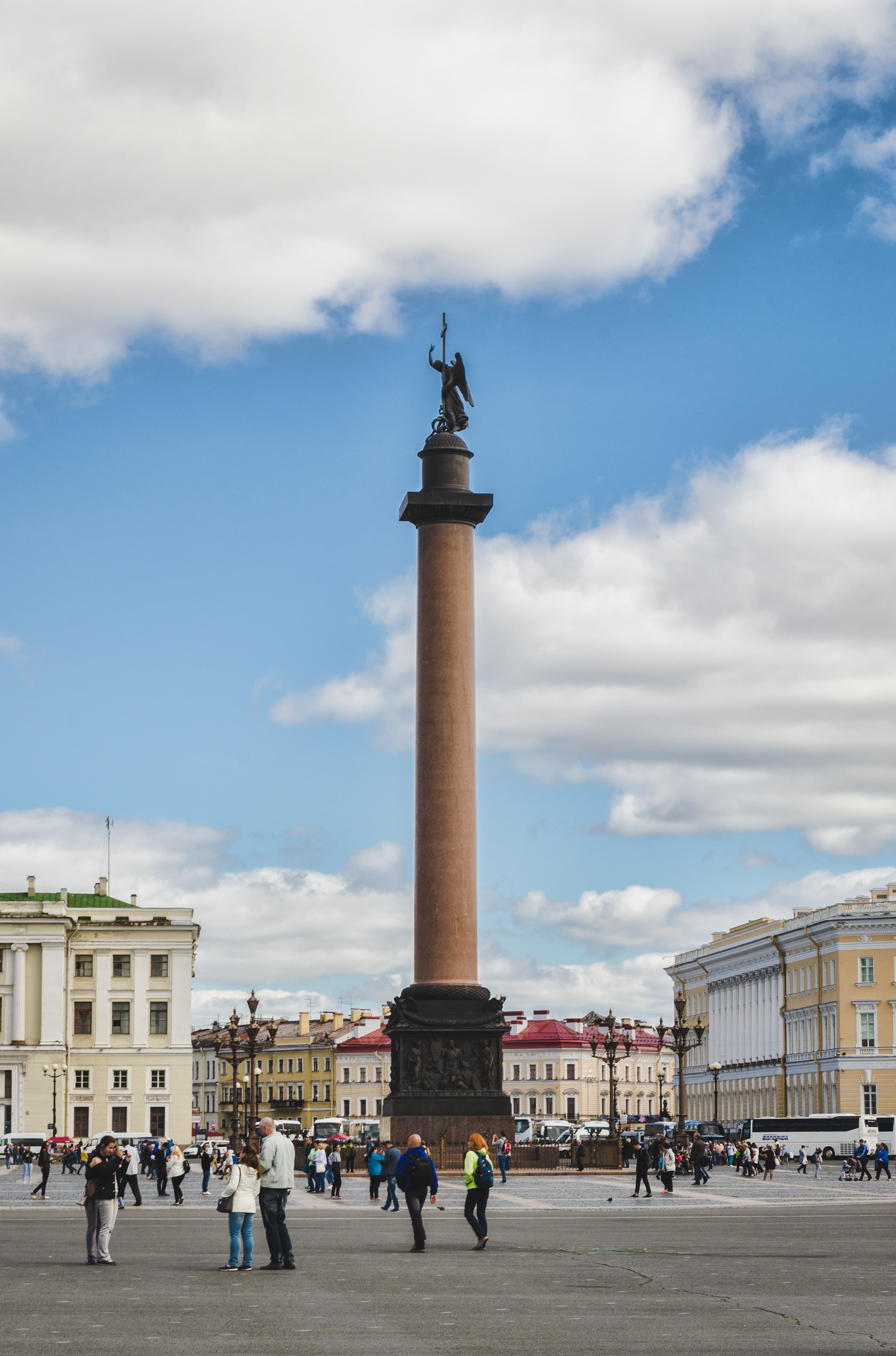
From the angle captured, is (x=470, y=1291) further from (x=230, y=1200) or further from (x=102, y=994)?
(x=102, y=994)

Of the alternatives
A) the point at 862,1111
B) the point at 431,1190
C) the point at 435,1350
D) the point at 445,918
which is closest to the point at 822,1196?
the point at 445,918

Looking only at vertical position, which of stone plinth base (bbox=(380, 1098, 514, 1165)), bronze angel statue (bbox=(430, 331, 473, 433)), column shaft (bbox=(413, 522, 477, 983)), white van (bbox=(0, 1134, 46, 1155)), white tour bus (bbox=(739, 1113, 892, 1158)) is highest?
bronze angel statue (bbox=(430, 331, 473, 433))

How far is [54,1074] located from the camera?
348 ft

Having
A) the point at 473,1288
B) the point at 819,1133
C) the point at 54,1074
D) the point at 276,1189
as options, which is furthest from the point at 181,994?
the point at 473,1288

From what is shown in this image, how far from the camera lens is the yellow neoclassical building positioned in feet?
367

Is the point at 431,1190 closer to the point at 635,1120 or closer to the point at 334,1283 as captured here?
the point at 334,1283

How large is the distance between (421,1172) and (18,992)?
8968 centimetres

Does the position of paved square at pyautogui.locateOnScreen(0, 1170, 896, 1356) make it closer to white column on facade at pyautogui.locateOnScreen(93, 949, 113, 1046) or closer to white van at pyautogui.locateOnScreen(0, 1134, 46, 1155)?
white van at pyautogui.locateOnScreen(0, 1134, 46, 1155)

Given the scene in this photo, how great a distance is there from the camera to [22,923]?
4370 inches

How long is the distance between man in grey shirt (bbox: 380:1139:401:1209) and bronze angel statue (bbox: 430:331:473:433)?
966 inches

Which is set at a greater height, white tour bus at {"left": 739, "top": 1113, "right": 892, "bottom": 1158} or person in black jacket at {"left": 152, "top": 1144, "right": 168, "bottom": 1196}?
person in black jacket at {"left": 152, "top": 1144, "right": 168, "bottom": 1196}

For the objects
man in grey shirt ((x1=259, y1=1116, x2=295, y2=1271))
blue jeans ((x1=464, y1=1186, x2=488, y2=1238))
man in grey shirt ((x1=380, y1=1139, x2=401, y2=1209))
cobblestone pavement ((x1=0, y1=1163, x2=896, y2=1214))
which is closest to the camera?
man in grey shirt ((x1=259, y1=1116, x2=295, y2=1271))

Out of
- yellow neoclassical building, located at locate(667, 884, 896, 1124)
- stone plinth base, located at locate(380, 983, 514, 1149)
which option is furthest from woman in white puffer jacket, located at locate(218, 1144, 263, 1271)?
yellow neoclassical building, located at locate(667, 884, 896, 1124)

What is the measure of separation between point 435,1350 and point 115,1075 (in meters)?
101
